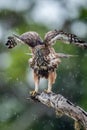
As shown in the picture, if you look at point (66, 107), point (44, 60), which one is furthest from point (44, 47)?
point (66, 107)

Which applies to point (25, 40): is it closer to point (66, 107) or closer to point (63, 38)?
point (63, 38)

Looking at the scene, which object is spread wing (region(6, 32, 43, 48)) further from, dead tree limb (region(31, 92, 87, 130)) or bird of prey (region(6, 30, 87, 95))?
dead tree limb (region(31, 92, 87, 130))

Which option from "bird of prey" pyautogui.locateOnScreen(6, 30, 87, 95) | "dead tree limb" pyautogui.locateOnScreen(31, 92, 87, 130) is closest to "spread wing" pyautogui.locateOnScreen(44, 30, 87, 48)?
"bird of prey" pyautogui.locateOnScreen(6, 30, 87, 95)

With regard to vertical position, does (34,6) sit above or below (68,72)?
above

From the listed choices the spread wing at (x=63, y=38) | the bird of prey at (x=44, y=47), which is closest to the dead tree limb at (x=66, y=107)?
the bird of prey at (x=44, y=47)

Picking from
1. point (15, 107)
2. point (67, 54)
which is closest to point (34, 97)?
point (67, 54)

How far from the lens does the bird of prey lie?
8.54ft

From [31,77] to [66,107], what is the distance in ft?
1.33

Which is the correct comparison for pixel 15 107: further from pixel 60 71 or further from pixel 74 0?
pixel 74 0

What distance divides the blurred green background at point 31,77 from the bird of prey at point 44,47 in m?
0.24

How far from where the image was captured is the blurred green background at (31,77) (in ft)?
9.83

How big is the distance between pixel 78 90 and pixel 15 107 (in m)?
0.27

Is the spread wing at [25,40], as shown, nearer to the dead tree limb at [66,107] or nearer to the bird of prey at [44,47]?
the bird of prey at [44,47]

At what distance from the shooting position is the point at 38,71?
8.67ft
